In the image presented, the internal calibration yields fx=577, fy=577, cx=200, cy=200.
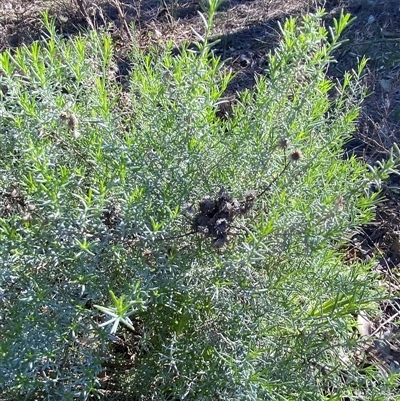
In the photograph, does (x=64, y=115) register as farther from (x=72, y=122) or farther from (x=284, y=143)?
(x=284, y=143)

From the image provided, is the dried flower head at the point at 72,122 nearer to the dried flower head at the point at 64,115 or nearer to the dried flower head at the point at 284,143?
the dried flower head at the point at 64,115

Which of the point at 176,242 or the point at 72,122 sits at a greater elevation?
the point at 72,122

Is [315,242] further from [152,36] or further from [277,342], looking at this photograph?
[152,36]

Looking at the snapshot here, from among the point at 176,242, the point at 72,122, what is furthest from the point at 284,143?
the point at 72,122

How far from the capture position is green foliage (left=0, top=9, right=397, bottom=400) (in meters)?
1.89

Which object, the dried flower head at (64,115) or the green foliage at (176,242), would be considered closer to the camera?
the green foliage at (176,242)

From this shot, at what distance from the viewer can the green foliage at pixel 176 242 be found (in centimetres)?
189

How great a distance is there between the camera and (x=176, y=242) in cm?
206

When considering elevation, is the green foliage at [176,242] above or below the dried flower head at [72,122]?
below

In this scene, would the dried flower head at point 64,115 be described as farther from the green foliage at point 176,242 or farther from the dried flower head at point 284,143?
the dried flower head at point 284,143

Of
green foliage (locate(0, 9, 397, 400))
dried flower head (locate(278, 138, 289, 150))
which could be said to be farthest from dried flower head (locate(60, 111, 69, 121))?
dried flower head (locate(278, 138, 289, 150))

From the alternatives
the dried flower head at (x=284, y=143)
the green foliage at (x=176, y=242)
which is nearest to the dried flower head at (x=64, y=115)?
the green foliage at (x=176, y=242)

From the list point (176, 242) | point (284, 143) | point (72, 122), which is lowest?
point (176, 242)

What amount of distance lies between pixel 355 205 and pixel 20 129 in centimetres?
125
